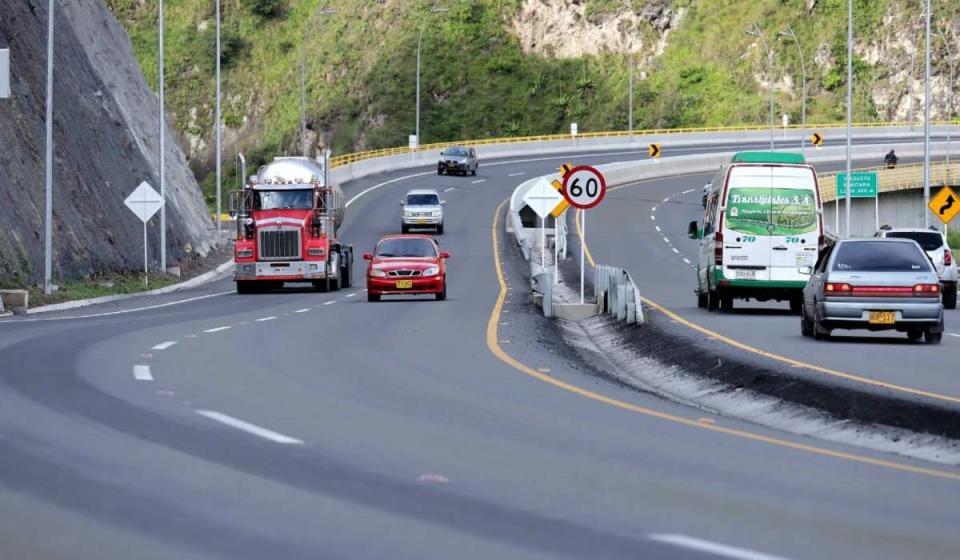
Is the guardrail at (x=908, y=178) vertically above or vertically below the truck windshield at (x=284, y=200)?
above

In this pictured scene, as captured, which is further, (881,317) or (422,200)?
(422,200)

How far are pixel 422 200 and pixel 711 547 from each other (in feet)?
219

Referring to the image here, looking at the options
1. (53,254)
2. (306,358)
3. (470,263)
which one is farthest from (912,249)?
(470,263)

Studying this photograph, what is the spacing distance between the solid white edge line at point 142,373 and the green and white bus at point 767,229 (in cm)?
1655

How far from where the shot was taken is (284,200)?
44.8m

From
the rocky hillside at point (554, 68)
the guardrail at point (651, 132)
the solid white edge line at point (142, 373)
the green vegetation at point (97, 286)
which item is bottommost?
the green vegetation at point (97, 286)

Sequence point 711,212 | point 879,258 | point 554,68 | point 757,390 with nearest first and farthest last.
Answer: point 757,390
point 879,258
point 711,212
point 554,68

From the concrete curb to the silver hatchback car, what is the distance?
18419 millimetres

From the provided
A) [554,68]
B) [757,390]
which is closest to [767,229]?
[757,390]

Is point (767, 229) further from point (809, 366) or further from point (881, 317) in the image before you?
point (809, 366)

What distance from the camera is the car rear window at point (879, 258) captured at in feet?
82.0

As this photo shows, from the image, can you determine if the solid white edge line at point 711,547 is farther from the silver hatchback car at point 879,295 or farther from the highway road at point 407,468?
the silver hatchback car at point 879,295

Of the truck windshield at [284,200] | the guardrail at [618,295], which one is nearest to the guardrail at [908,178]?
the truck windshield at [284,200]

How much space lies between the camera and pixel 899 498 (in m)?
10.0
